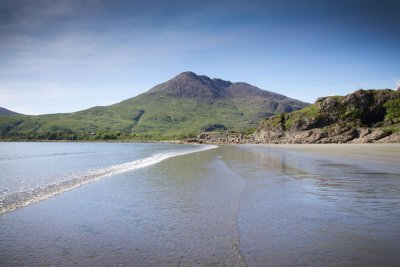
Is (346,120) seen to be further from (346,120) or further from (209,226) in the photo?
(209,226)

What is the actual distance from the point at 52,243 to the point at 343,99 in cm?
11740

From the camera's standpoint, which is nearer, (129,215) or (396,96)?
(129,215)

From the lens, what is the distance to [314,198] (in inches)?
564

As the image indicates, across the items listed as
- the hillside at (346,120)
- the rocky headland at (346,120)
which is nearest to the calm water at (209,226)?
the rocky headland at (346,120)

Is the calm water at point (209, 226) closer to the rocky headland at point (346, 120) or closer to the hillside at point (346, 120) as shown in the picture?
the rocky headland at point (346, 120)

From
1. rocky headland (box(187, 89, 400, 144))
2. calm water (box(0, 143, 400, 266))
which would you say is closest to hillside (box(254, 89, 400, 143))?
rocky headland (box(187, 89, 400, 144))

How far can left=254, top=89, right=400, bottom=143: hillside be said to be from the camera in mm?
93438

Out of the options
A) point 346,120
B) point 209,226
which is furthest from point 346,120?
point 209,226

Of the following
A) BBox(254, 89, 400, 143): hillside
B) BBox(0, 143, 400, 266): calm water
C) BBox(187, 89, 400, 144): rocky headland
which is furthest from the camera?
BBox(254, 89, 400, 143): hillside

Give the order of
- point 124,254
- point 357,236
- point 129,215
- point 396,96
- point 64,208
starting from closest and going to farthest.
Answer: point 124,254 < point 357,236 < point 129,215 < point 64,208 < point 396,96

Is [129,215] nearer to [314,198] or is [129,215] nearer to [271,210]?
[271,210]

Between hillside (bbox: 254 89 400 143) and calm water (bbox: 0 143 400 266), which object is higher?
hillside (bbox: 254 89 400 143)

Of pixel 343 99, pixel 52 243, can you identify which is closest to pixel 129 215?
pixel 52 243

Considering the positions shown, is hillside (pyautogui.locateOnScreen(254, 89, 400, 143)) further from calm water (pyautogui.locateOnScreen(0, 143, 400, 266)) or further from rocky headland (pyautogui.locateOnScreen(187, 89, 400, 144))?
calm water (pyautogui.locateOnScreen(0, 143, 400, 266))
